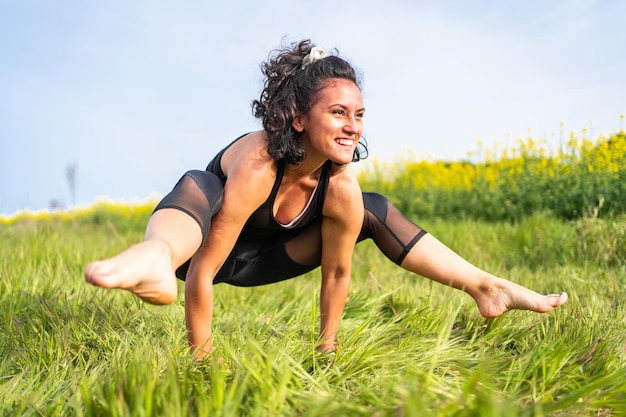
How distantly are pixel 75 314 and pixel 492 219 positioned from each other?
5.42m

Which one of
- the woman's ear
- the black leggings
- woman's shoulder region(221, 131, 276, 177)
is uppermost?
the woman's ear

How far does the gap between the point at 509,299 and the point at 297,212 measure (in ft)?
3.36

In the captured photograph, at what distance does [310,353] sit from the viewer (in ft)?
6.81

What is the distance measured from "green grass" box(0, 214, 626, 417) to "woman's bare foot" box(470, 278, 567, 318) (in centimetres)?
10

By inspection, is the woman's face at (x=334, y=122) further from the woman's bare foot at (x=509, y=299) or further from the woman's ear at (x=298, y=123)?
the woman's bare foot at (x=509, y=299)

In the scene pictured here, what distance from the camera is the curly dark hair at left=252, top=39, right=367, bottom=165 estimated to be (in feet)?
7.68

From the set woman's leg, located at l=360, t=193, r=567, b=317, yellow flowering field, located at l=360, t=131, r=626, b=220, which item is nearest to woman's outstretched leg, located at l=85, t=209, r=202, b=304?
woman's leg, located at l=360, t=193, r=567, b=317

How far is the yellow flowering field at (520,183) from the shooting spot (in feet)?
18.8

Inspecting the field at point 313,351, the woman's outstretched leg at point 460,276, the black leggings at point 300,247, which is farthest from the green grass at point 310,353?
the black leggings at point 300,247

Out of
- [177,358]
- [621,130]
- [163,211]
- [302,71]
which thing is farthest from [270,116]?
[621,130]

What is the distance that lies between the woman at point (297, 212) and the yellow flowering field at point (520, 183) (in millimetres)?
2417

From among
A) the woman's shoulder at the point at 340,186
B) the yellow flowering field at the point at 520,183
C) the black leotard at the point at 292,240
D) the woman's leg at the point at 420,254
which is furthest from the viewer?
the yellow flowering field at the point at 520,183

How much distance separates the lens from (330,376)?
198 cm

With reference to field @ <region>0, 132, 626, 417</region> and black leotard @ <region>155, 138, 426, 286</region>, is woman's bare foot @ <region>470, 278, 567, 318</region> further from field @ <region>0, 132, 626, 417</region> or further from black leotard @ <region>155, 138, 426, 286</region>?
black leotard @ <region>155, 138, 426, 286</region>
